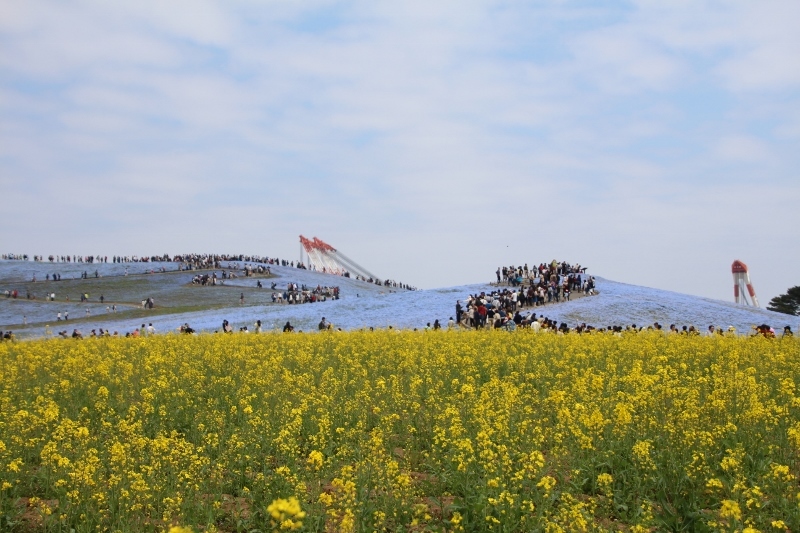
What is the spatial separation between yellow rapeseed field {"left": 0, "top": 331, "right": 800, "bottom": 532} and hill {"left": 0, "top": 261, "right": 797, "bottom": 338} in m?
15.0

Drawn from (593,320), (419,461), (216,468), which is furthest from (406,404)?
(593,320)

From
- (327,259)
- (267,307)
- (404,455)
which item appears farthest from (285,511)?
(327,259)

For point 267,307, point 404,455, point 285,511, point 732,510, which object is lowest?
point 404,455

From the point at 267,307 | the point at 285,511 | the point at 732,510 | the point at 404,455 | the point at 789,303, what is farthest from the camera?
the point at 789,303

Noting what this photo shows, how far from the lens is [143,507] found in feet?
21.3

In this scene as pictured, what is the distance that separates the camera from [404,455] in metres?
8.02

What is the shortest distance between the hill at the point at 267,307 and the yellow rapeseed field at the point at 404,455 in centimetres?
1503

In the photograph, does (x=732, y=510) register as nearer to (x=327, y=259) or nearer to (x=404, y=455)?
(x=404, y=455)

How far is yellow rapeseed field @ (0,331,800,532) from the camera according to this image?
610cm

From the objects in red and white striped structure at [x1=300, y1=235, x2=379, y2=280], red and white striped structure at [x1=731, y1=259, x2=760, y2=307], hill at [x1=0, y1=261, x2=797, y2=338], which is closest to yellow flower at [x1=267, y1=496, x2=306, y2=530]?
hill at [x1=0, y1=261, x2=797, y2=338]

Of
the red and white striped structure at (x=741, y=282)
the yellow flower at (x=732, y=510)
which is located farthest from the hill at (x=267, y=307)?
the yellow flower at (x=732, y=510)

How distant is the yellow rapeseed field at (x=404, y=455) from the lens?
6.10 meters

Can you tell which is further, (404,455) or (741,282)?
(741,282)

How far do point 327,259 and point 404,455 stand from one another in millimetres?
81612
